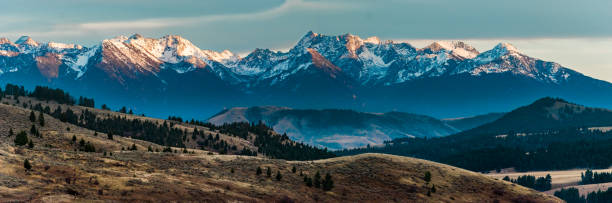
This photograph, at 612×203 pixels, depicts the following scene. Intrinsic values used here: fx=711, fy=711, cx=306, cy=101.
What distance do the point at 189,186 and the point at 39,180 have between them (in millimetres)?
29134

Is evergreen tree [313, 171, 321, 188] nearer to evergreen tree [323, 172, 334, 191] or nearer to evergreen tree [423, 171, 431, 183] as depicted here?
evergreen tree [323, 172, 334, 191]

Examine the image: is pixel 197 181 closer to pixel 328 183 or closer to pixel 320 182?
pixel 320 182

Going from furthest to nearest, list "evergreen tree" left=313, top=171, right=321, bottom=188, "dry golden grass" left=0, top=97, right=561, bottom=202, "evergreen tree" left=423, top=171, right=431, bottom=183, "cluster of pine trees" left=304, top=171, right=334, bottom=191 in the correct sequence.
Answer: "evergreen tree" left=423, top=171, right=431, bottom=183, "evergreen tree" left=313, top=171, right=321, bottom=188, "cluster of pine trees" left=304, top=171, right=334, bottom=191, "dry golden grass" left=0, top=97, right=561, bottom=202

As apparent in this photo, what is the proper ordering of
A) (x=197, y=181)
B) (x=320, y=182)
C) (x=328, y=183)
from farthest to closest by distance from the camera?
(x=320, y=182) < (x=328, y=183) < (x=197, y=181)

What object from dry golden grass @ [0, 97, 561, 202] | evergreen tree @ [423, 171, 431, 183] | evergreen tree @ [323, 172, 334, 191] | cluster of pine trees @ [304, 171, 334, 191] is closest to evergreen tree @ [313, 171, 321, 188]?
cluster of pine trees @ [304, 171, 334, 191]

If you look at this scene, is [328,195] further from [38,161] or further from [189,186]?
[38,161]

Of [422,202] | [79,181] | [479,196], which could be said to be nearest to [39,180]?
[79,181]

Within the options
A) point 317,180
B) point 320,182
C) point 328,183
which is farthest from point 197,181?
point 328,183

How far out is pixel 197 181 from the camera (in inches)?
5832

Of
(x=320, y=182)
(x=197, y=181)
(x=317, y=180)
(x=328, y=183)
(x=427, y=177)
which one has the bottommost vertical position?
(x=197, y=181)

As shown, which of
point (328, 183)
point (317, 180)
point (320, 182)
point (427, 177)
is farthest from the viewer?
point (427, 177)

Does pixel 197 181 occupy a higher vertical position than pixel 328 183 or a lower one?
lower

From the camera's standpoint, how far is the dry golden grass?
122062mm

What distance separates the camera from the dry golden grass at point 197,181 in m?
122
